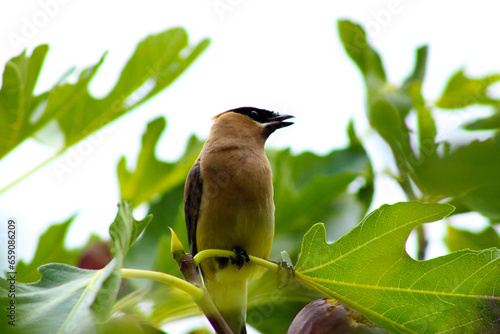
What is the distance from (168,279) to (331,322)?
688 mm

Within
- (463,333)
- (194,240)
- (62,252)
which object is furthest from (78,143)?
(463,333)

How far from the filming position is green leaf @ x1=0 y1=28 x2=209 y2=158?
3.21 metres

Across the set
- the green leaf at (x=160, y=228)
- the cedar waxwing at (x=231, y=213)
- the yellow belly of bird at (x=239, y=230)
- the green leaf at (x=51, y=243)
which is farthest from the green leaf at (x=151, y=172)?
the green leaf at (x=51, y=243)

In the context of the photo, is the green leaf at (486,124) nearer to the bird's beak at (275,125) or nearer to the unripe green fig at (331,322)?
the bird's beak at (275,125)

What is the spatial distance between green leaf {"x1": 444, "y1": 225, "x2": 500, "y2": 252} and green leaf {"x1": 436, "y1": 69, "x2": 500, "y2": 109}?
980 millimetres

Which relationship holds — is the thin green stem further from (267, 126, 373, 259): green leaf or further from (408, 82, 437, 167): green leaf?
(408, 82, 437, 167): green leaf

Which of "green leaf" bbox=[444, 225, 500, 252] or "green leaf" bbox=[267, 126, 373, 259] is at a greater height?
"green leaf" bbox=[267, 126, 373, 259]

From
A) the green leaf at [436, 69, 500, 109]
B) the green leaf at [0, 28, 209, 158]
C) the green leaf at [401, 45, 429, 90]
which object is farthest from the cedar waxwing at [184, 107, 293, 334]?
the green leaf at [436, 69, 500, 109]

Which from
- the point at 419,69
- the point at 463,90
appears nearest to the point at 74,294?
the point at 419,69

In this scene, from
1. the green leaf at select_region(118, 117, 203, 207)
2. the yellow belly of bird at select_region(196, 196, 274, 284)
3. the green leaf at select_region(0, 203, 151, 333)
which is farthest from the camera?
the green leaf at select_region(118, 117, 203, 207)

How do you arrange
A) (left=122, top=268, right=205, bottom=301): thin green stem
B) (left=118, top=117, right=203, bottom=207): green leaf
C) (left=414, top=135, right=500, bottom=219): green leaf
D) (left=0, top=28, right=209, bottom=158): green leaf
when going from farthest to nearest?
(left=118, top=117, right=203, bottom=207): green leaf, (left=0, top=28, right=209, bottom=158): green leaf, (left=414, top=135, right=500, bottom=219): green leaf, (left=122, top=268, right=205, bottom=301): thin green stem

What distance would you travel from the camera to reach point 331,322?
2229mm

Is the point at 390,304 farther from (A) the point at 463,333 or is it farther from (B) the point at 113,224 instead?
(B) the point at 113,224

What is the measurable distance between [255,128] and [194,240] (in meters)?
0.98
